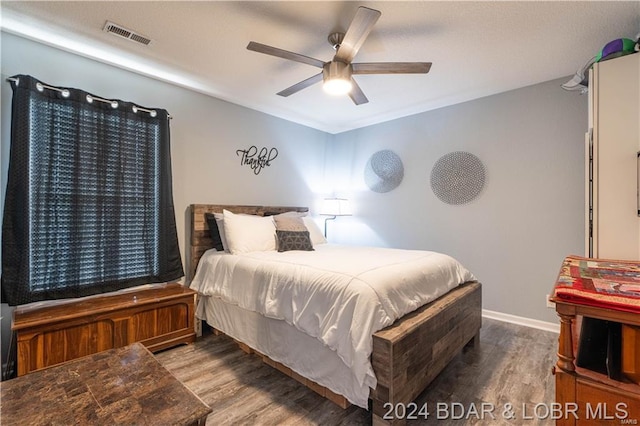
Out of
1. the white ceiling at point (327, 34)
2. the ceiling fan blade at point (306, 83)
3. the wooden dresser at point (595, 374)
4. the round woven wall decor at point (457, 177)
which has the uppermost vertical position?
the white ceiling at point (327, 34)

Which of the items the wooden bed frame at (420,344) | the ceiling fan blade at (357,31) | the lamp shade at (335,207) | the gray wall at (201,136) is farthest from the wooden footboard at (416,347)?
the gray wall at (201,136)

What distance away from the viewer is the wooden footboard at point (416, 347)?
4.85ft

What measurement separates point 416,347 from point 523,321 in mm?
2090

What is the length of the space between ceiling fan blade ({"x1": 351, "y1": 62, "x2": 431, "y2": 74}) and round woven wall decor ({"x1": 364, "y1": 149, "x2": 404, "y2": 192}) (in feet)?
6.44

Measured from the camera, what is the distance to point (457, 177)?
3.42m

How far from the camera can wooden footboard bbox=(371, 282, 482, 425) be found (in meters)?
1.48

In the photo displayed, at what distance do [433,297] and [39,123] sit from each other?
122 inches

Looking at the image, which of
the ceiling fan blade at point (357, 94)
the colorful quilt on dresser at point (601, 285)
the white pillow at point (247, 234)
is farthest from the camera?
the white pillow at point (247, 234)

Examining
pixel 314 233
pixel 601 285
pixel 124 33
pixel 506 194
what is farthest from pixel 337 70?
pixel 506 194

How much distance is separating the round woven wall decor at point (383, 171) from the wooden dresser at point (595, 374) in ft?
9.61

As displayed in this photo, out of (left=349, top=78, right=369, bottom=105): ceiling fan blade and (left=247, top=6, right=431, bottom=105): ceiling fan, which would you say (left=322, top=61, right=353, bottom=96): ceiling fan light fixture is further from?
(left=349, top=78, right=369, bottom=105): ceiling fan blade

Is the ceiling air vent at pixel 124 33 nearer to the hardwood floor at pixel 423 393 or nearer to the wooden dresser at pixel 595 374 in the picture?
the hardwood floor at pixel 423 393

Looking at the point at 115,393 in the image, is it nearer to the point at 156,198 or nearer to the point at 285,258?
the point at 285,258

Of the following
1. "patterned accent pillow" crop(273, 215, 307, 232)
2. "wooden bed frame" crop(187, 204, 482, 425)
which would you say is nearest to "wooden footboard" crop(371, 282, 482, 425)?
"wooden bed frame" crop(187, 204, 482, 425)
